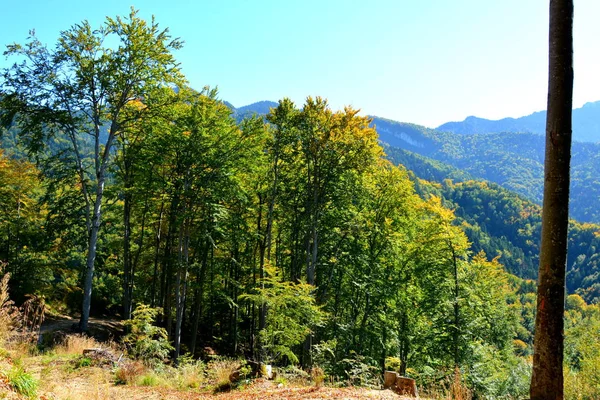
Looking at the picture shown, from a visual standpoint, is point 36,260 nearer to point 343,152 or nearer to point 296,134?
point 296,134

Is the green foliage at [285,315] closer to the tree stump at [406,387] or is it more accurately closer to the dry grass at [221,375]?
the dry grass at [221,375]

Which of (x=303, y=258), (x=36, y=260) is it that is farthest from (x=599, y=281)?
(x=36, y=260)

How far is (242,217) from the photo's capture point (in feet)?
63.1

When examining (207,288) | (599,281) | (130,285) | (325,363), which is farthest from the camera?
(599,281)

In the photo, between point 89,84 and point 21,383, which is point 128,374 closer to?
point 21,383

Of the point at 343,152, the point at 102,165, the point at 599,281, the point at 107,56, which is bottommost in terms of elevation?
the point at 599,281

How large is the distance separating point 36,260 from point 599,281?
16941 centimetres

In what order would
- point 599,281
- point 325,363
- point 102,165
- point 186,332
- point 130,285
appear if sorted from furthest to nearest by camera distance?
1. point 599,281
2. point 186,332
3. point 130,285
4. point 325,363
5. point 102,165

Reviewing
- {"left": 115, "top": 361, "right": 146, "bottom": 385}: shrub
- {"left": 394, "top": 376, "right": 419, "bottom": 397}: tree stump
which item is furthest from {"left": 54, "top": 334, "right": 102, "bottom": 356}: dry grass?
{"left": 394, "top": 376, "right": 419, "bottom": 397}: tree stump

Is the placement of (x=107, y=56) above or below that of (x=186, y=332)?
above

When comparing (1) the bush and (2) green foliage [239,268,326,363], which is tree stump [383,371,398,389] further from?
(1) the bush

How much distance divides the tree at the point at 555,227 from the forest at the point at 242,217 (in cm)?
725

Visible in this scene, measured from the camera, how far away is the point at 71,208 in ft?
53.0

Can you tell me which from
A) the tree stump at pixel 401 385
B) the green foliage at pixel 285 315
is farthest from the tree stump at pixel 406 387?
the green foliage at pixel 285 315
